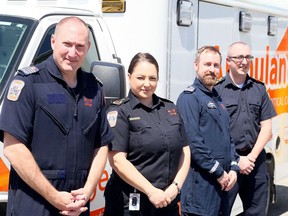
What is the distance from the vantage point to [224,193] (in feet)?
13.6

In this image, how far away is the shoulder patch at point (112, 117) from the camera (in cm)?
331

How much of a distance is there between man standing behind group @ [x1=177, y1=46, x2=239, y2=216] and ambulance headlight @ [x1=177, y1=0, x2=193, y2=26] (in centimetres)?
62

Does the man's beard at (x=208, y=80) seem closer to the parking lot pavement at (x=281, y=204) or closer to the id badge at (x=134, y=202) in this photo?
the id badge at (x=134, y=202)

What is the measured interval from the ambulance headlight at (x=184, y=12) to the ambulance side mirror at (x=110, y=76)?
1.18 m

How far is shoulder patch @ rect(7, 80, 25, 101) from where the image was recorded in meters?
2.67

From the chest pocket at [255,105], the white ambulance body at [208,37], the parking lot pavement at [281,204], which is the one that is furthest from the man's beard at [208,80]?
the parking lot pavement at [281,204]

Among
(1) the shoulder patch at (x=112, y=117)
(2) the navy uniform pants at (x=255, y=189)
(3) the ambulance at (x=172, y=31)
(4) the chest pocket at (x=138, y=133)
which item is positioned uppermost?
(3) the ambulance at (x=172, y=31)

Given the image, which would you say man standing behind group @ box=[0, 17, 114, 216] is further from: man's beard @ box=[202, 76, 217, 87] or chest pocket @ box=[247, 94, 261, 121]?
chest pocket @ box=[247, 94, 261, 121]

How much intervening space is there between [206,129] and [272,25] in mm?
2997

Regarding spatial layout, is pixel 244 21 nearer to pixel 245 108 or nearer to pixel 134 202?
pixel 245 108

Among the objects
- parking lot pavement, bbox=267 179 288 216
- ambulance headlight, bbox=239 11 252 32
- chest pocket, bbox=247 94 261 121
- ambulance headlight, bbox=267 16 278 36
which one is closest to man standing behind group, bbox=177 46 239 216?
chest pocket, bbox=247 94 261 121

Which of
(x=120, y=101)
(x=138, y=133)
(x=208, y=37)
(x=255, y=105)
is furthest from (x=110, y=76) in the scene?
(x=208, y=37)

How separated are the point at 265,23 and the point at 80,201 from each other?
4232mm

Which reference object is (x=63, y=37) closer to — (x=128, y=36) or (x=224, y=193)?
(x=128, y=36)
